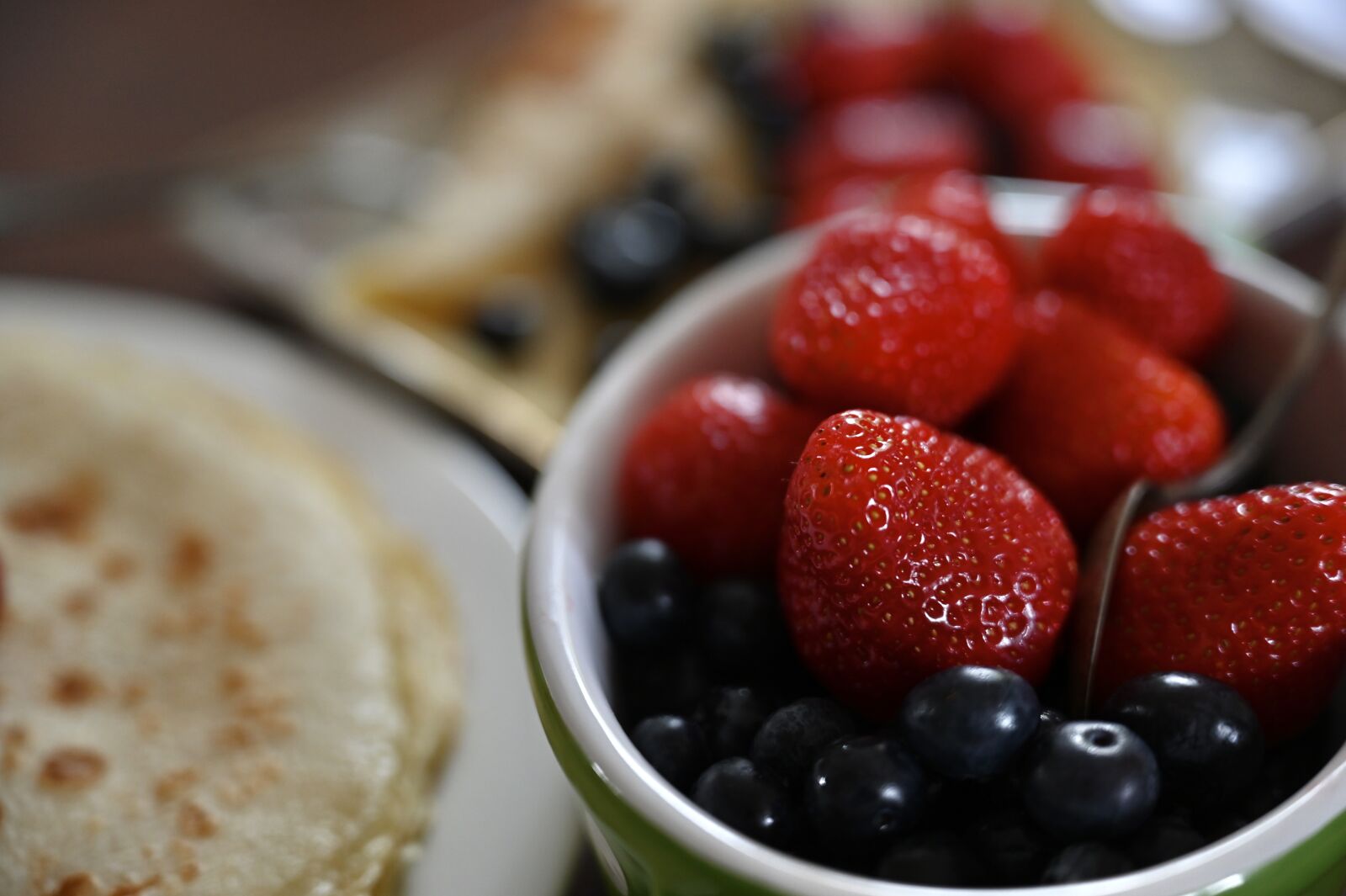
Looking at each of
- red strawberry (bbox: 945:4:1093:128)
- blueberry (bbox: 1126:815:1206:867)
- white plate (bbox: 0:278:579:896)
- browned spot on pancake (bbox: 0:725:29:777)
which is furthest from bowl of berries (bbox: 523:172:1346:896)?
red strawberry (bbox: 945:4:1093:128)

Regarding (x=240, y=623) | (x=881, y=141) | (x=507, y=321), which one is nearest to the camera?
(x=240, y=623)

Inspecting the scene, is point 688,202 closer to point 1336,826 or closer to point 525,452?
point 525,452

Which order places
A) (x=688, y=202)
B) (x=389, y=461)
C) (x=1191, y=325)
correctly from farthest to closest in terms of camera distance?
(x=688, y=202) < (x=389, y=461) < (x=1191, y=325)

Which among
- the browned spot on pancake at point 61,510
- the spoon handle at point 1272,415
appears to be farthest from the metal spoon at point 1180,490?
the browned spot on pancake at point 61,510

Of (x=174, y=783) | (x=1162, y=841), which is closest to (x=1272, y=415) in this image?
(x=1162, y=841)

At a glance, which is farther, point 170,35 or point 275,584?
point 170,35

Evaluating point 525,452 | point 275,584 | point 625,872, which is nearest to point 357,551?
point 275,584

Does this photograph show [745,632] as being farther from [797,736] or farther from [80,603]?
[80,603]
